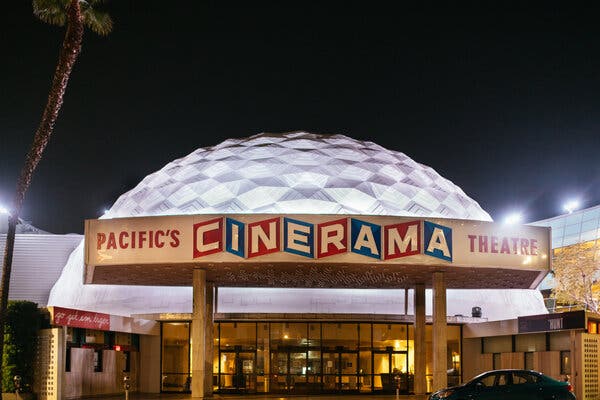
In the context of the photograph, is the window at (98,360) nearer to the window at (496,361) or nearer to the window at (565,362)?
the window at (496,361)

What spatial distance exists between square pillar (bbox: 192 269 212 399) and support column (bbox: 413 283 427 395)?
33.7ft

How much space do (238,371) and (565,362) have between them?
46.7 feet

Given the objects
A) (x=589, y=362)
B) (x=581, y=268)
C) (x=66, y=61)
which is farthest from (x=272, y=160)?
(x=581, y=268)

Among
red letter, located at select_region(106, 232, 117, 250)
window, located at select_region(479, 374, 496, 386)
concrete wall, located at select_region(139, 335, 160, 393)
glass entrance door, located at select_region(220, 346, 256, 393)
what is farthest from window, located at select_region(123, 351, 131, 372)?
window, located at select_region(479, 374, 496, 386)

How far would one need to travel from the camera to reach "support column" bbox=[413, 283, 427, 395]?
119 feet

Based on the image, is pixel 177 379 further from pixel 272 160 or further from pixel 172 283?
pixel 272 160

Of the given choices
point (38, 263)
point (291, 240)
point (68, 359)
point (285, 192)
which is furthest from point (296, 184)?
point (38, 263)

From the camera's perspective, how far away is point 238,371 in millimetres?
38500

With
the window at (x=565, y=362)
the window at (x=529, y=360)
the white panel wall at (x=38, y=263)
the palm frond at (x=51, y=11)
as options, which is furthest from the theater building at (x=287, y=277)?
the palm frond at (x=51, y=11)

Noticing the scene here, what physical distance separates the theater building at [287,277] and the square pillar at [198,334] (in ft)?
0.19

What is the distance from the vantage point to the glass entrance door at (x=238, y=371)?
3838 centimetres

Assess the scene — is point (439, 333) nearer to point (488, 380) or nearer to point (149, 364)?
point (488, 380)

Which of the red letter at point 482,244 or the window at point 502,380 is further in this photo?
the red letter at point 482,244

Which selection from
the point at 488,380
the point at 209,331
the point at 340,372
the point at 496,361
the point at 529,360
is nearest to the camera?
the point at 488,380
